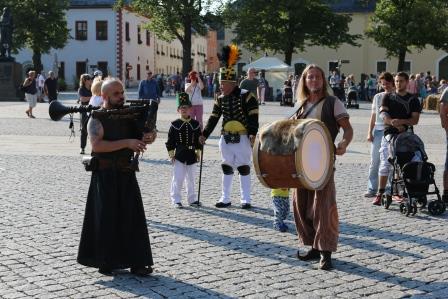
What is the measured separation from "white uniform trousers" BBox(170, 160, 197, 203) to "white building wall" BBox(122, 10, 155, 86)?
63937 millimetres

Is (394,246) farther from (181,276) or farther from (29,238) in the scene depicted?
(29,238)

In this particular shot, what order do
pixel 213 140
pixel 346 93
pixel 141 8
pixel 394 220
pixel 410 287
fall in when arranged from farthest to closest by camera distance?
1. pixel 141 8
2. pixel 346 93
3. pixel 213 140
4. pixel 394 220
5. pixel 410 287

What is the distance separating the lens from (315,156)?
626 centimetres

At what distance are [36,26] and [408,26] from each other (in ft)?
96.5

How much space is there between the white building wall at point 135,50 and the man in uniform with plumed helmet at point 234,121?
6424cm

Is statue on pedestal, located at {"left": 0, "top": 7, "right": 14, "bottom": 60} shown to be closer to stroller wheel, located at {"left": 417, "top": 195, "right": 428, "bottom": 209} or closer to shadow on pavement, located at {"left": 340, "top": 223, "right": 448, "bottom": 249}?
stroller wheel, located at {"left": 417, "top": 195, "right": 428, "bottom": 209}

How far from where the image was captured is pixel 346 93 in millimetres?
37844

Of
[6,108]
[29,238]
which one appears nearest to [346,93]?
[6,108]

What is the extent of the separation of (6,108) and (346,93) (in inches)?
659

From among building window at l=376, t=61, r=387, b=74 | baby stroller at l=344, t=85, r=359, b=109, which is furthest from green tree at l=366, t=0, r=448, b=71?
building window at l=376, t=61, r=387, b=74

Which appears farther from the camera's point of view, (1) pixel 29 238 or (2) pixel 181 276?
(1) pixel 29 238

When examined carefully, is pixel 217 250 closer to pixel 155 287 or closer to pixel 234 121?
pixel 155 287

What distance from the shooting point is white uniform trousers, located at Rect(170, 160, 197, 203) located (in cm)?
980

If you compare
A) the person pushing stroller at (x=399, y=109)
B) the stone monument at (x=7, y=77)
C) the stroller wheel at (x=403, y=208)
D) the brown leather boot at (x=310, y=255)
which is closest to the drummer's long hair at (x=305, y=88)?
the brown leather boot at (x=310, y=255)
